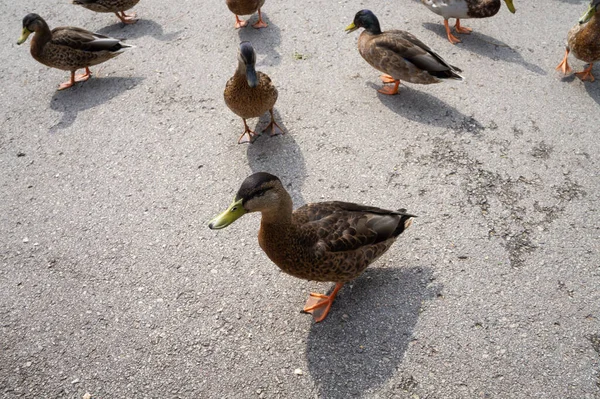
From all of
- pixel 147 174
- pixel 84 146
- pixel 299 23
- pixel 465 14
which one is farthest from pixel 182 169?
pixel 465 14

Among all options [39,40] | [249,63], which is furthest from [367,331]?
[39,40]

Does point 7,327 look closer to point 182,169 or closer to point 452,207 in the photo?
point 182,169

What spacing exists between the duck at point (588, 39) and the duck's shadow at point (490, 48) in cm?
39

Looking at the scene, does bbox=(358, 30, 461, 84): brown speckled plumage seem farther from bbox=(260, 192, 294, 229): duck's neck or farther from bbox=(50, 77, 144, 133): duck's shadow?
bbox=(50, 77, 144, 133): duck's shadow

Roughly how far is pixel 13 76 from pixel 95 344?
14.4ft

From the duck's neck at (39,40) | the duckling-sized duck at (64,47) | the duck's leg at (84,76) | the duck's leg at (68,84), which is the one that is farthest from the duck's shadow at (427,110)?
the duck's neck at (39,40)

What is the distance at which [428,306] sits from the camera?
10.0 ft

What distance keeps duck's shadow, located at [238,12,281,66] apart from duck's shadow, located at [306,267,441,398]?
11.0 ft

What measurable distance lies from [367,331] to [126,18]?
5.96 metres

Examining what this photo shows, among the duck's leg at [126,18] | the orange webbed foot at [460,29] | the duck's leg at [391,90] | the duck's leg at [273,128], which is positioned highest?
the orange webbed foot at [460,29]

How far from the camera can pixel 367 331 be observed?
9.67 ft

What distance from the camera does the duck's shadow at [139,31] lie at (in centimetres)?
611

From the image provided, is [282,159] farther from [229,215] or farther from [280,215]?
[229,215]

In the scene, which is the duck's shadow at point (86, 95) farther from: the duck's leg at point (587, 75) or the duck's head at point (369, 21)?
the duck's leg at point (587, 75)
